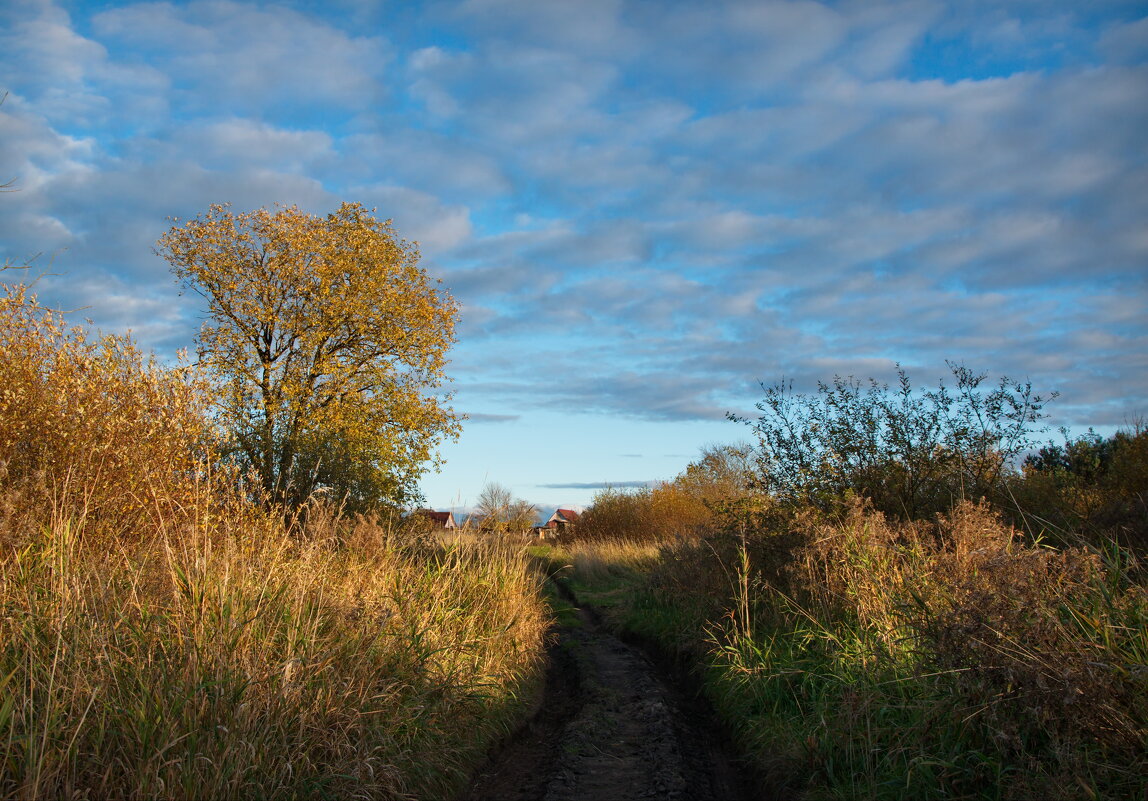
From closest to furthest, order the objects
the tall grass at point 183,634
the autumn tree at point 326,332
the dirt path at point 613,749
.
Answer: the tall grass at point 183,634, the dirt path at point 613,749, the autumn tree at point 326,332

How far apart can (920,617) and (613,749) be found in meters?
3.15

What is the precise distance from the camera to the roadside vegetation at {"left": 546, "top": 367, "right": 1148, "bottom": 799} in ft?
13.6

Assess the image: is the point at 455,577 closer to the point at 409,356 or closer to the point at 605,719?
the point at 605,719

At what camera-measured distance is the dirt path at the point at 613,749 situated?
5.91 m

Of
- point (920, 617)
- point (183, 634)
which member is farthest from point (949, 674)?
point (183, 634)

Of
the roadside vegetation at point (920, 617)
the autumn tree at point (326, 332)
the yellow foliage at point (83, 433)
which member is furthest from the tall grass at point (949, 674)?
the autumn tree at point (326, 332)

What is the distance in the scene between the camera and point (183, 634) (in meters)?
4.64

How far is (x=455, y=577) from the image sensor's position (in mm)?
9820

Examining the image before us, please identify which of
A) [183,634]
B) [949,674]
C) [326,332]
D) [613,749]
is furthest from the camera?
[326,332]

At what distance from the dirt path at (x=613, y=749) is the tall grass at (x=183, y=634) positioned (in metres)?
0.42

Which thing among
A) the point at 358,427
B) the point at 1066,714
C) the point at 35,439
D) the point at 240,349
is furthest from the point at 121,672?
the point at 240,349

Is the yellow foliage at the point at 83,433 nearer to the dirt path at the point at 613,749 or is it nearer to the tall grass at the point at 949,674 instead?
the dirt path at the point at 613,749

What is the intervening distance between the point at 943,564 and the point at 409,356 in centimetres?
1864

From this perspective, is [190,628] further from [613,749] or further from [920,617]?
[920,617]
